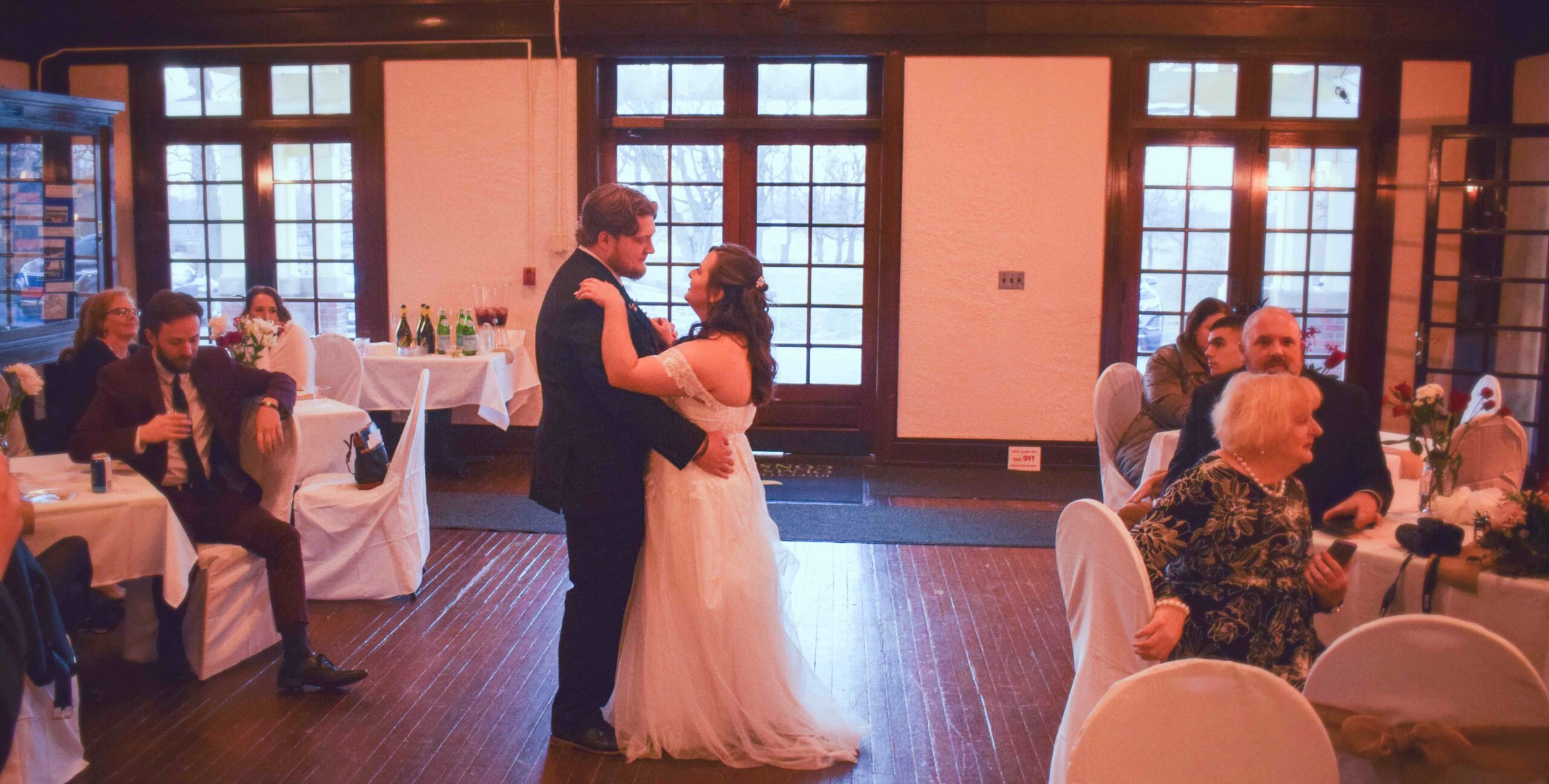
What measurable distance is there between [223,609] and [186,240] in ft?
16.0

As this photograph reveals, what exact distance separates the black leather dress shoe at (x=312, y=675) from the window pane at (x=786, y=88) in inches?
187

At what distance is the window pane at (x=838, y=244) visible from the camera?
7.62m

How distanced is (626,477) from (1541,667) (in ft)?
7.03

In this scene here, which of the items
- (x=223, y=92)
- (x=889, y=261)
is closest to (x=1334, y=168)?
(x=889, y=261)

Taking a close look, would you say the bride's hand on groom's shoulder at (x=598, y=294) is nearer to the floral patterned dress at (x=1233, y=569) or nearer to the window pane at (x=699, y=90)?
the floral patterned dress at (x=1233, y=569)

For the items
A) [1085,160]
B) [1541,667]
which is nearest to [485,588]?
[1541,667]

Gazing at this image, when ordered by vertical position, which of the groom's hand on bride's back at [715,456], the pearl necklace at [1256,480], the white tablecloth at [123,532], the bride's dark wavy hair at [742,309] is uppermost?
the bride's dark wavy hair at [742,309]

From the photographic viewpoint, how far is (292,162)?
778 cm

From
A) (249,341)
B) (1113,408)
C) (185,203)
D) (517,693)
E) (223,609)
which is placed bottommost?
(517,693)

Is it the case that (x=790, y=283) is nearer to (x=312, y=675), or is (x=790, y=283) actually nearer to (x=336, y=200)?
(x=336, y=200)

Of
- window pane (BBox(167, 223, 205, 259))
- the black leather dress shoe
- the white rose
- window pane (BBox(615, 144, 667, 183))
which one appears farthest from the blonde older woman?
window pane (BBox(167, 223, 205, 259))

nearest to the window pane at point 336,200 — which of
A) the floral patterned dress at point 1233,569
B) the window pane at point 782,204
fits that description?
the window pane at point 782,204

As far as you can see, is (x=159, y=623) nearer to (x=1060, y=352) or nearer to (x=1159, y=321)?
(x=1060, y=352)

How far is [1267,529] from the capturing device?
2471 millimetres
